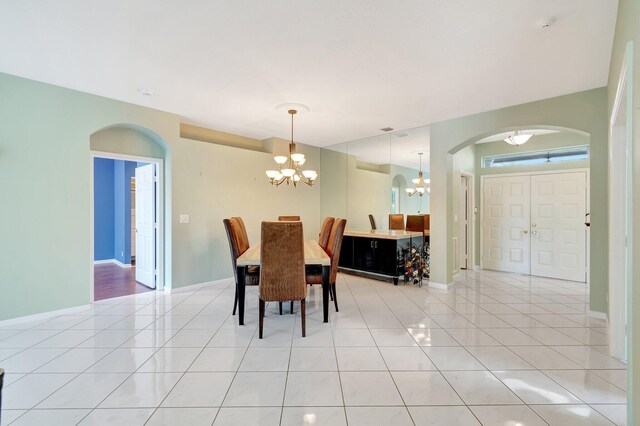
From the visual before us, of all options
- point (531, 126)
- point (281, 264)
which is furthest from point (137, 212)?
point (531, 126)

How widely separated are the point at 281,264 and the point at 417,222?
134 inches

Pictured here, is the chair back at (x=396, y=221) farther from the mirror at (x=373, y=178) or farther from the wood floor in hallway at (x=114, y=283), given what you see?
the wood floor in hallway at (x=114, y=283)

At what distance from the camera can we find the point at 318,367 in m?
2.26

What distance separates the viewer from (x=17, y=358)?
2408 millimetres

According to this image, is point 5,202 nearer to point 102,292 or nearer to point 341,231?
point 102,292

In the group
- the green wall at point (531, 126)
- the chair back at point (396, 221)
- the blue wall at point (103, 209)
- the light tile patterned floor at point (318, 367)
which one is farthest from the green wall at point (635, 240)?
the blue wall at point (103, 209)

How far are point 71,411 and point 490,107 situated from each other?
5.25 meters

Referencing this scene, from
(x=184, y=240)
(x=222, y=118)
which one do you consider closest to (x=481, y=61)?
(x=222, y=118)

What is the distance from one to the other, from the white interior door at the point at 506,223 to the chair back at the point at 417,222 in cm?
163

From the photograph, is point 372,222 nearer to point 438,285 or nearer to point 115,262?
point 438,285

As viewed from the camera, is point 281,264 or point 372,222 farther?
point 372,222

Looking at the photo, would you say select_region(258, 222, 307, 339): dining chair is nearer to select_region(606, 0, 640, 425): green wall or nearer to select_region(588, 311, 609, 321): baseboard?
select_region(606, 0, 640, 425): green wall

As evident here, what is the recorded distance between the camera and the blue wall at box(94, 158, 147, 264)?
6762 mm

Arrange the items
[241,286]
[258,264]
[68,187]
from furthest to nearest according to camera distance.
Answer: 1. [68,187]
2. [241,286]
3. [258,264]
